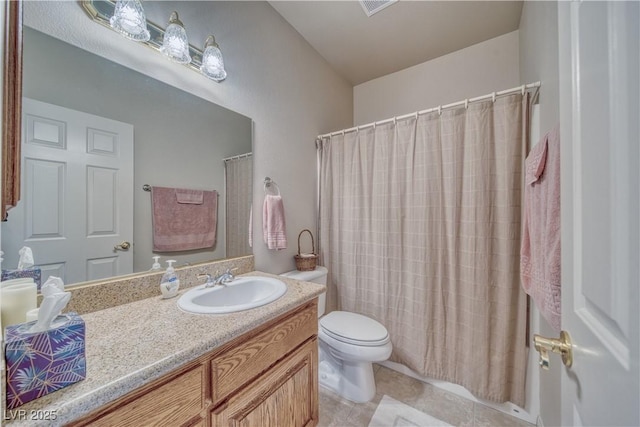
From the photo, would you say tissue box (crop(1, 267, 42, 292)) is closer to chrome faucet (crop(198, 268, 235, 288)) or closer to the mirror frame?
the mirror frame

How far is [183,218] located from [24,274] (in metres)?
0.55

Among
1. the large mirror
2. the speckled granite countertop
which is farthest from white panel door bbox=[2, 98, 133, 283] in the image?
the speckled granite countertop

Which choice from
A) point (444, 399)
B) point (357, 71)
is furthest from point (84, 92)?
point (444, 399)

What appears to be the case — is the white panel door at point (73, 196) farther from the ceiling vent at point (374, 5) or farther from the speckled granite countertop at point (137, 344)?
the ceiling vent at point (374, 5)

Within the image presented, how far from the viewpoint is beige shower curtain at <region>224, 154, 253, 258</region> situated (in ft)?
4.64

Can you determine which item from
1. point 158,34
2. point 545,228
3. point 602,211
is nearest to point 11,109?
A: point 158,34

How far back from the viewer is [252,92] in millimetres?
1529

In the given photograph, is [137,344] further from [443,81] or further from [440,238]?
[443,81]

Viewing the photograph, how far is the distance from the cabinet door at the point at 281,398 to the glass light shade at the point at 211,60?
1.45 metres

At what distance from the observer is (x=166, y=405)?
61cm

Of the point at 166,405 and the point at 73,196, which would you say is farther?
the point at 73,196

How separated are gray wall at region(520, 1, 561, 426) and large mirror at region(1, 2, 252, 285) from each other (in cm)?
160

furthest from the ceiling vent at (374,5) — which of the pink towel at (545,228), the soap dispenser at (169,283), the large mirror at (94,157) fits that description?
the soap dispenser at (169,283)

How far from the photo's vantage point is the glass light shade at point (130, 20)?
3.13 ft
